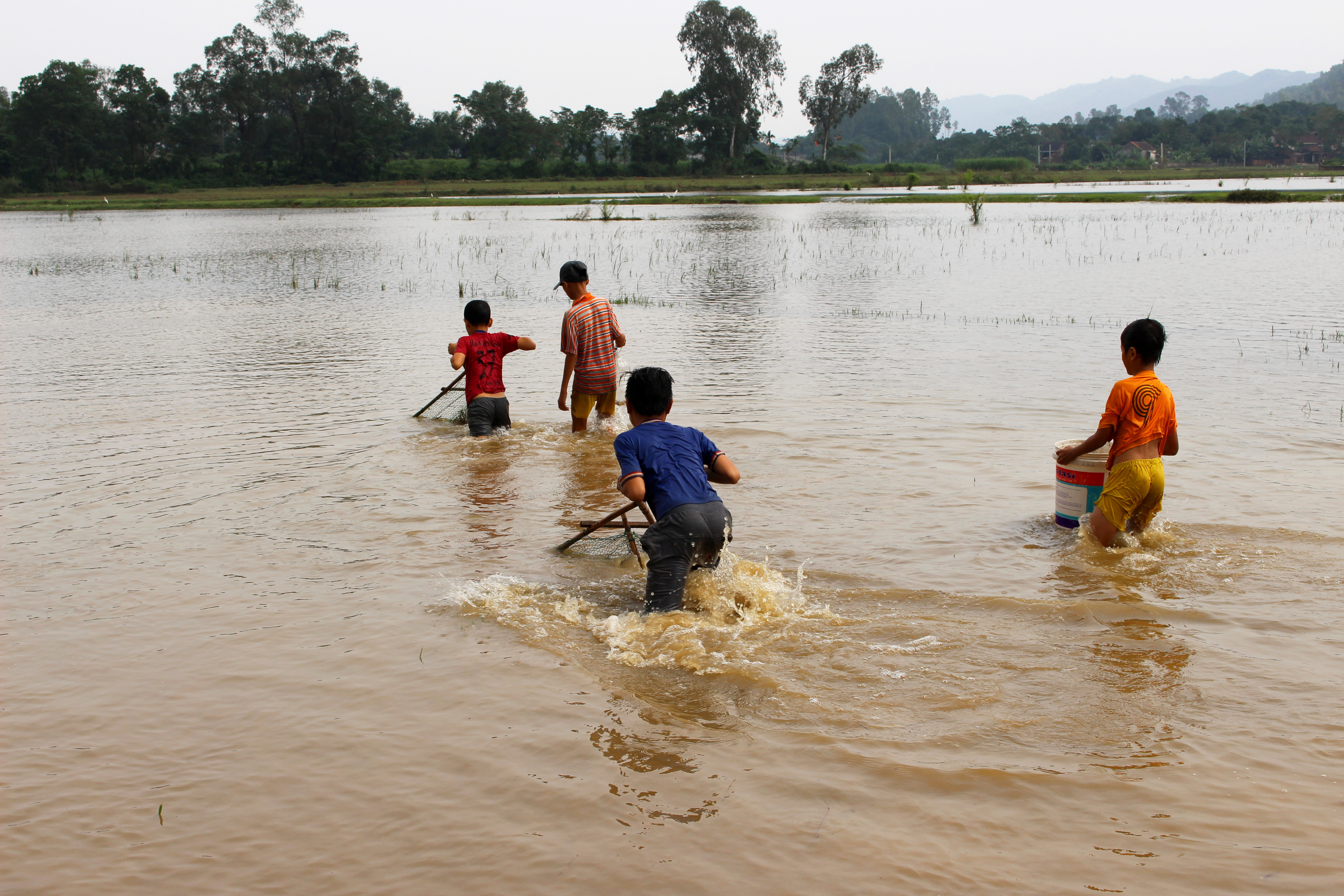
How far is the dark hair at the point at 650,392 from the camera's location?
15.2ft

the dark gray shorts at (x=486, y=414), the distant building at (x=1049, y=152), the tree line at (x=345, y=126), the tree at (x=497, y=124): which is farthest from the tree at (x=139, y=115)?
the distant building at (x=1049, y=152)

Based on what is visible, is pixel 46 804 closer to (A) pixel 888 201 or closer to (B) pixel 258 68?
(A) pixel 888 201

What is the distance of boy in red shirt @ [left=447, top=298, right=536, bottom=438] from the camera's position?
27.1 ft

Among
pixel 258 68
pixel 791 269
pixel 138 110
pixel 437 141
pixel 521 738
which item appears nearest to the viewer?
pixel 521 738

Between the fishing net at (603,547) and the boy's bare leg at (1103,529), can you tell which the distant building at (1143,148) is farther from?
the fishing net at (603,547)

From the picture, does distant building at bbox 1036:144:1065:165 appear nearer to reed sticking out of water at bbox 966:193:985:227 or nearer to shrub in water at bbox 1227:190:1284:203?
shrub in water at bbox 1227:190:1284:203

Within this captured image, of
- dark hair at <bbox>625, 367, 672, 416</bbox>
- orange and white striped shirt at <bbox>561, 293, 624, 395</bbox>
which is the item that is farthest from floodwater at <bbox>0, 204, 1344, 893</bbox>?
dark hair at <bbox>625, 367, 672, 416</bbox>

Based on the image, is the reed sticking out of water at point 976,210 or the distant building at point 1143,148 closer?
the reed sticking out of water at point 976,210

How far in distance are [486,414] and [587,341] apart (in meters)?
1.20

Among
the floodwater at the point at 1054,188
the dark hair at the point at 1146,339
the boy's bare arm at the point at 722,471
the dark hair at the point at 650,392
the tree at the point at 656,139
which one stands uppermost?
the tree at the point at 656,139

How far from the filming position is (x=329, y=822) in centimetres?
326

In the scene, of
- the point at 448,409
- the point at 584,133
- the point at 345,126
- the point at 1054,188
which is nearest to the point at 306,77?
the point at 345,126

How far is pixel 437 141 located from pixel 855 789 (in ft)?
321

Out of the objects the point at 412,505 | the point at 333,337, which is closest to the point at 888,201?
the point at 333,337
